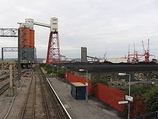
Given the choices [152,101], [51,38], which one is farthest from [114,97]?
[51,38]

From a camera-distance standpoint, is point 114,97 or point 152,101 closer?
point 152,101

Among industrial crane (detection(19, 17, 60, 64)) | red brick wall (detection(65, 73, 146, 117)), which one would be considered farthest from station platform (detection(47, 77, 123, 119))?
industrial crane (detection(19, 17, 60, 64))

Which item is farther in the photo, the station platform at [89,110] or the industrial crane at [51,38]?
the industrial crane at [51,38]

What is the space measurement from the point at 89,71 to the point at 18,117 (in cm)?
1550

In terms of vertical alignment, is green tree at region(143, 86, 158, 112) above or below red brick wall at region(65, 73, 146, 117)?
above

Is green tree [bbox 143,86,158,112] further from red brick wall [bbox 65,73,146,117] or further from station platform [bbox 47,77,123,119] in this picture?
station platform [bbox 47,77,123,119]

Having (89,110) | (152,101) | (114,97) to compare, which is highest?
(152,101)

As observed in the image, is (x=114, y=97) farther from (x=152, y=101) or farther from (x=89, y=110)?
(x=152, y=101)

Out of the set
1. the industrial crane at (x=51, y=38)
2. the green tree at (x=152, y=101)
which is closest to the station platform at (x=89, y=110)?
the green tree at (x=152, y=101)

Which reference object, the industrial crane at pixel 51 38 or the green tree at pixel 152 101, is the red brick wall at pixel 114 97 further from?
the industrial crane at pixel 51 38

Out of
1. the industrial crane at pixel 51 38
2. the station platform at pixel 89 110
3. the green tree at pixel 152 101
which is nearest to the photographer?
the green tree at pixel 152 101

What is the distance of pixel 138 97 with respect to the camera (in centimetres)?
1304

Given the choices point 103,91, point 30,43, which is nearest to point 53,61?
point 30,43

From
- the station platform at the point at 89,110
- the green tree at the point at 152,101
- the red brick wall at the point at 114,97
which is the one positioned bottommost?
the station platform at the point at 89,110
